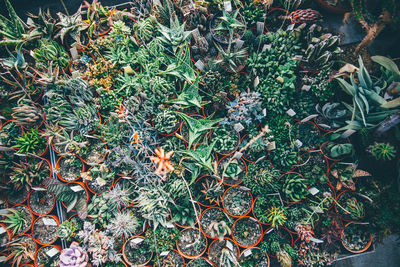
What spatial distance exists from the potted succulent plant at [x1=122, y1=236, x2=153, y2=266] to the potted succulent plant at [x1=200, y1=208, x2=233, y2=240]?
0.74 meters

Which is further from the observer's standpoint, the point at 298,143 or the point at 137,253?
the point at 137,253

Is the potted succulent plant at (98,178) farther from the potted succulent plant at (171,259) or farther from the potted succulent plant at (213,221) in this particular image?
the potted succulent plant at (213,221)

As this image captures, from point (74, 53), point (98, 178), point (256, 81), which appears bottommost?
point (98, 178)

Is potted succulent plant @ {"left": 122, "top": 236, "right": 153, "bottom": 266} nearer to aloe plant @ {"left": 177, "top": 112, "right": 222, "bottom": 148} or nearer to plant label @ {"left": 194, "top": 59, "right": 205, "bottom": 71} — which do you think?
aloe plant @ {"left": 177, "top": 112, "right": 222, "bottom": 148}

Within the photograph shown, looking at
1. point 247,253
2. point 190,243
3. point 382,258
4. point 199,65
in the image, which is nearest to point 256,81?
point 199,65

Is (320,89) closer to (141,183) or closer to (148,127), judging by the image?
(148,127)

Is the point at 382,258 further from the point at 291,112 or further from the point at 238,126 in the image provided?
the point at 238,126

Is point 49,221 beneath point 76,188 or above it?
beneath

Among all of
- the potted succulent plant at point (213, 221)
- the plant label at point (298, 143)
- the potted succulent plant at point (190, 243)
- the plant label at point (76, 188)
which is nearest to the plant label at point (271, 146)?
the plant label at point (298, 143)

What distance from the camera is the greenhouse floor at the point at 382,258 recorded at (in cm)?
291

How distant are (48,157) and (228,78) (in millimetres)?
2676

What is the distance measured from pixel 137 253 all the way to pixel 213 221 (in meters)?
1.03

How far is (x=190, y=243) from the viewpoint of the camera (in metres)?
2.71

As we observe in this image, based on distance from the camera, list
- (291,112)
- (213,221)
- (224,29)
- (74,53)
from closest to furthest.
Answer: (291,112), (213,221), (224,29), (74,53)
